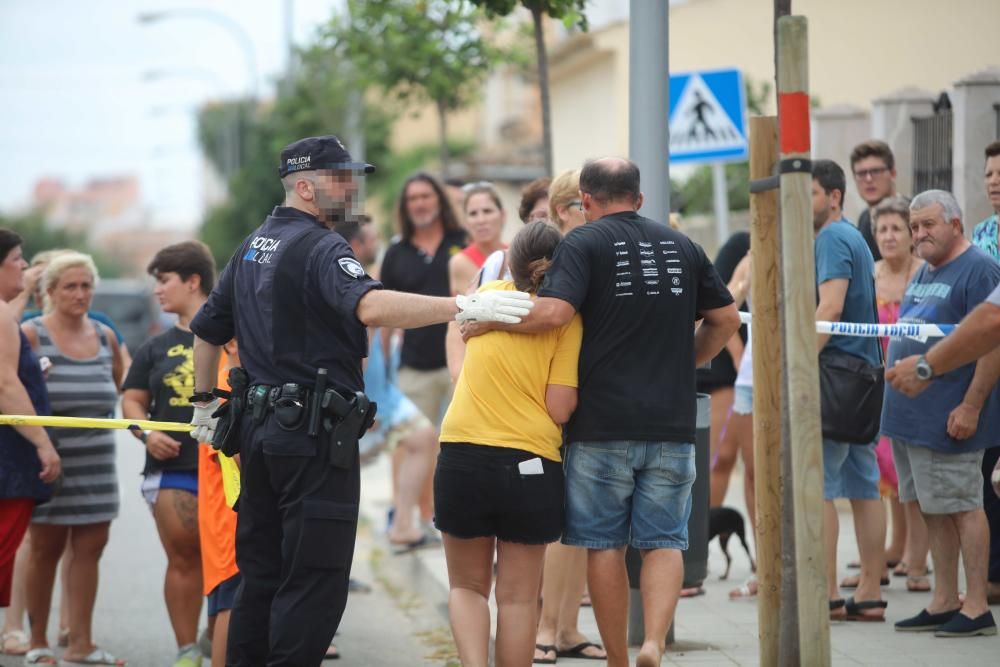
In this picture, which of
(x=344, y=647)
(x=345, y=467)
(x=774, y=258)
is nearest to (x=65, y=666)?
(x=344, y=647)

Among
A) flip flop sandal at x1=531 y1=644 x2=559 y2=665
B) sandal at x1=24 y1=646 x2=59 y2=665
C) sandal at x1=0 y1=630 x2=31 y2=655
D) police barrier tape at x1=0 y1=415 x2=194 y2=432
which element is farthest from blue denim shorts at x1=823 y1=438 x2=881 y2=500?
sandal at x1=0 y1=630 x2=31 y2=655

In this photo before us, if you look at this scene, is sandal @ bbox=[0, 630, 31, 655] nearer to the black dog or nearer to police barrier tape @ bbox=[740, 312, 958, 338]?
the black dog

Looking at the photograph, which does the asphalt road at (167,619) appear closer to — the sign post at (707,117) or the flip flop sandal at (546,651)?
the flip flop sandal at (546,651)

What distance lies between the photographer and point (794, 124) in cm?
474

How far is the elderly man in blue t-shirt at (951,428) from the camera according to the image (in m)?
6.54

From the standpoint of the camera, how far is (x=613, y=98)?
28.5m

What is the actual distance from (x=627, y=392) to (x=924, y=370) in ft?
4.30

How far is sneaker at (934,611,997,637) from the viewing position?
260 inches

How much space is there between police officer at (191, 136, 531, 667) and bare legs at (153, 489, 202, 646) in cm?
146

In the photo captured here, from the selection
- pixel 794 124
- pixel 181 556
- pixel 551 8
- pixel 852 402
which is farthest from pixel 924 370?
pixel 551 8

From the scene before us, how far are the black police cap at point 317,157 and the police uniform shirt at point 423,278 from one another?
14.1ft

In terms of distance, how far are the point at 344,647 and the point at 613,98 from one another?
21.7m

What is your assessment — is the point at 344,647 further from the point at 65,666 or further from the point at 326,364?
the point at 326,364

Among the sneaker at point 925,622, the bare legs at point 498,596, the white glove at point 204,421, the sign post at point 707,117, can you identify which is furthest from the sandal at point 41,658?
the sign post at point 707,117
